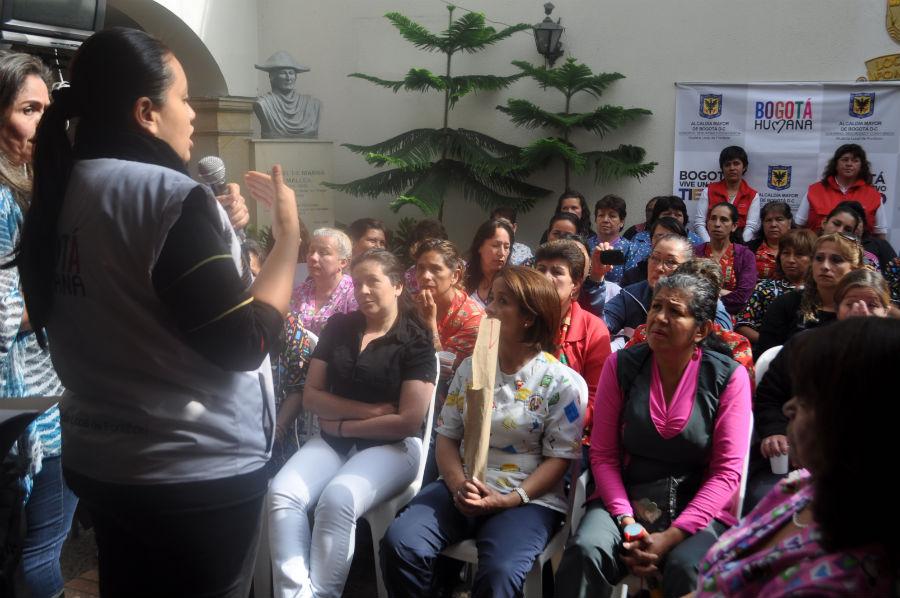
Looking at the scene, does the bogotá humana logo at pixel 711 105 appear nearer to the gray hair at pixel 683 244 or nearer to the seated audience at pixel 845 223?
the seated audience at pixel 845 223

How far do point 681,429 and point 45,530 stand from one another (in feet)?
6.25

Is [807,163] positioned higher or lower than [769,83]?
lower

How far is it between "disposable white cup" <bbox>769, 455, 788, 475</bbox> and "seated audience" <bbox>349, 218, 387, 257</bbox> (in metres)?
3.13

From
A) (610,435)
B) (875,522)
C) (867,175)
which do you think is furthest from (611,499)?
(867,175)

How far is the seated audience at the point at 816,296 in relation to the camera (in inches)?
152

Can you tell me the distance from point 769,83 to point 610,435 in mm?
6083

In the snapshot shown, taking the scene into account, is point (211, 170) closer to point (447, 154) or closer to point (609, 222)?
point (609, 222)

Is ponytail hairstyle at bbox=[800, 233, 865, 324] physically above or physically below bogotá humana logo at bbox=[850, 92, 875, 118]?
below

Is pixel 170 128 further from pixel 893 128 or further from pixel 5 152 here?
pixel 893 128

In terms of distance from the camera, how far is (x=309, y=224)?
909cm

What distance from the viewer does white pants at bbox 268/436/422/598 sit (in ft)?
→ 9.74

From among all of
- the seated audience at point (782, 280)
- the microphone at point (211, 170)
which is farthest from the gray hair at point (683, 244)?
the microphone at point (211, 170)

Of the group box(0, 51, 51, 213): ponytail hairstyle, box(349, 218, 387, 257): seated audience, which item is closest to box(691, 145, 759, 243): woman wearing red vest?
box(349, 218, 387, 257): seated audience

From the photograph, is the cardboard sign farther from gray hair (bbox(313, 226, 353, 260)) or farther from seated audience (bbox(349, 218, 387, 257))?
seated audience (bbox(349, 218, 387, 257))
